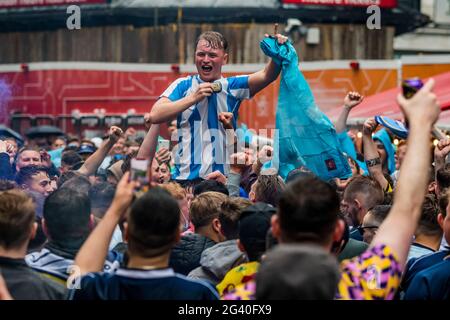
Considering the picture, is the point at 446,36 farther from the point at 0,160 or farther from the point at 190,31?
the point at 0,160

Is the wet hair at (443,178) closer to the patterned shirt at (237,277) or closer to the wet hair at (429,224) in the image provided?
the wet hair at (429,224)

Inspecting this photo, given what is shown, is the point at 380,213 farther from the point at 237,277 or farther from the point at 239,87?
the point at 239,87

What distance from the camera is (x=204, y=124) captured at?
6.93 metres

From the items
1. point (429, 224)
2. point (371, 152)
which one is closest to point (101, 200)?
point (429, 224)

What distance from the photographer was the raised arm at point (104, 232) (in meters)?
3.75

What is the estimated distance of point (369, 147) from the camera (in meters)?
7.41

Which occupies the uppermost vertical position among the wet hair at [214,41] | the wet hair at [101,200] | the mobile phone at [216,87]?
the wet hair at [214,41]

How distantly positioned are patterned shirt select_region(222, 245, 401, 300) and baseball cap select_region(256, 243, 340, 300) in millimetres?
320

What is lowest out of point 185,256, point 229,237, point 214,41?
point 185,256

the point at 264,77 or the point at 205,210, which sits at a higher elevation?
the point at 264,77

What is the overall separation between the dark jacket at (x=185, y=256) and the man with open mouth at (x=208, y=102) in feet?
5.21

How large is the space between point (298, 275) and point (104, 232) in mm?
1044

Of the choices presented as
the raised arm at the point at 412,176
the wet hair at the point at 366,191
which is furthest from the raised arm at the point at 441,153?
the raised arm at the point at 412,176

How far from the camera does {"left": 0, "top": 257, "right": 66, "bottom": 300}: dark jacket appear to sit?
379 cm
